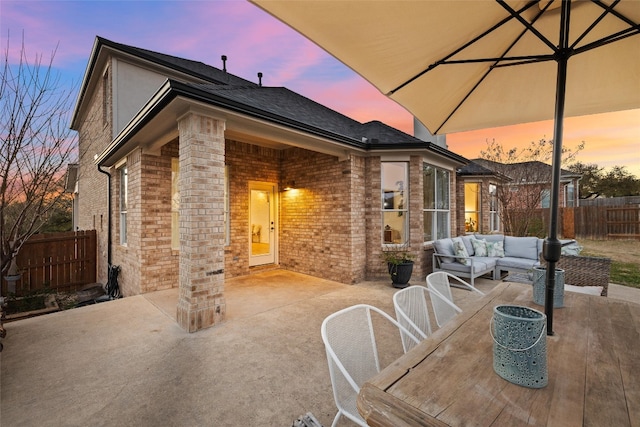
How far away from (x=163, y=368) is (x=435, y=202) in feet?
21.3

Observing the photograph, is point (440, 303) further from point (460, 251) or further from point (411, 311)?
point (460, 251)

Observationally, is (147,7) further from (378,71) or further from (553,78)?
(553,78)

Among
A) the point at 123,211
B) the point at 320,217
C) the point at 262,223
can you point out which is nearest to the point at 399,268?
the point at 320,217

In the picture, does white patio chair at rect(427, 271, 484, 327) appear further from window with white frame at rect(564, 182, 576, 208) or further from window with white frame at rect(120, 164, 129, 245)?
window with white frame at rect(564, 182, 576, 208)

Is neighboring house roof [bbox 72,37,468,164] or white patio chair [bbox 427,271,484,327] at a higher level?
neighboring house roof [bbox 72,37,468,164]

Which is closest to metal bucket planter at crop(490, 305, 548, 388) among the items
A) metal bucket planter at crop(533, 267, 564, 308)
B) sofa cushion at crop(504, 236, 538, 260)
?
metal bucket planter at crop(533, 267, 564, 308)

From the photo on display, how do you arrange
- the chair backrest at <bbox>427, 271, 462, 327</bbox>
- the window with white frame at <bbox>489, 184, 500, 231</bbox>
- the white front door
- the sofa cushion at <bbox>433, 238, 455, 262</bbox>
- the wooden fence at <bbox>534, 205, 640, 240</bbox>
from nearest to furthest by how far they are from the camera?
1. the chair backrest at <bbox>427, 271, 462, 327</bbox>
2. the sofa cushion at <bbox>433, 238, 455, 262</bbox>
3. the white front door
4. the window with white frame at <bbox>489, 184, 500, 231</bbox>
5. the wooden fence at <bbox>534, 205, 640, 240</bbox>

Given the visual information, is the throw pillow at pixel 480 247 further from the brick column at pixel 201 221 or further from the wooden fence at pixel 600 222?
the wooden fence at pixel 600 222

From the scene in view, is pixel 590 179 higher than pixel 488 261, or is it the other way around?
pixel 590 179

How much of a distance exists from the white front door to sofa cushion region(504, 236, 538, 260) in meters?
5.83

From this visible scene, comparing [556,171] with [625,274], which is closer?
[556,171]

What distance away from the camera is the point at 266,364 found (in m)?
2.69

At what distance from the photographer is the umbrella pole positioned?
57.3 inches

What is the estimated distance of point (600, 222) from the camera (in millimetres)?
12016
